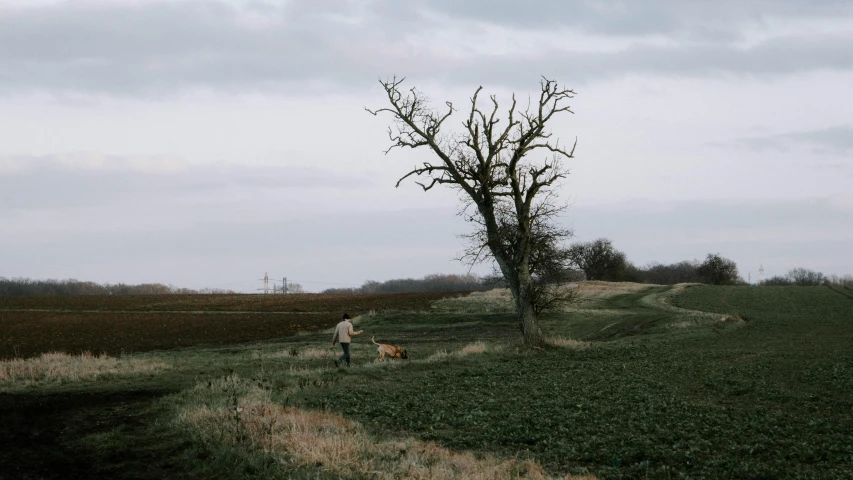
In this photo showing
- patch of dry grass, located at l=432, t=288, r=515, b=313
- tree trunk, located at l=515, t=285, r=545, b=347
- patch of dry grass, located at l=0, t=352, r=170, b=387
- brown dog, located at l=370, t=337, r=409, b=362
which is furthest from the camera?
patch of dry grass, located at l=432, t=288, r=515, b=313

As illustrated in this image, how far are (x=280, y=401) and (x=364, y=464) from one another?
7.63m

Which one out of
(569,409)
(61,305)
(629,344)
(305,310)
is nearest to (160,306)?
(61,305)

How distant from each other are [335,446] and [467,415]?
582 cm

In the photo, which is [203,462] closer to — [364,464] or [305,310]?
[364,464]

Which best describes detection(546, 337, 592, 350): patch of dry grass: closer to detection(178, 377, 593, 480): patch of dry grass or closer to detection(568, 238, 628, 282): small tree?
detection(178, 377, 593, 480): patch of dry grass

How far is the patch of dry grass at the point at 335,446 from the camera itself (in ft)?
38.7

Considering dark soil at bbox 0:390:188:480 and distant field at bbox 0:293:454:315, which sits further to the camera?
distant field at bbox 0:293:454:315

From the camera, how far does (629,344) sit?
38094 mm

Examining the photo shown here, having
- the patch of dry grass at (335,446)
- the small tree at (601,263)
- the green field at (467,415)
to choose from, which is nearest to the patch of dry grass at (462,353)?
the green field at (467,415)

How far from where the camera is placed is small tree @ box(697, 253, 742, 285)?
151m

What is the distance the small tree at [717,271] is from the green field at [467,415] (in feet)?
403

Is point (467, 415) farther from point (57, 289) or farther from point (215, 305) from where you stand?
point (57, 289)

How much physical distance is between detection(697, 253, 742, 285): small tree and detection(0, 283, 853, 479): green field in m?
123

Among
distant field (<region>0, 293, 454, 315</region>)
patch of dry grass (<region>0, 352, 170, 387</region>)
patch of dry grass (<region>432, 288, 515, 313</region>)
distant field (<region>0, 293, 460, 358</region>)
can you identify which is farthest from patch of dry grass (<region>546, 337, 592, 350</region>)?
distant field (<region>0, 293, 454, 315</region>)
